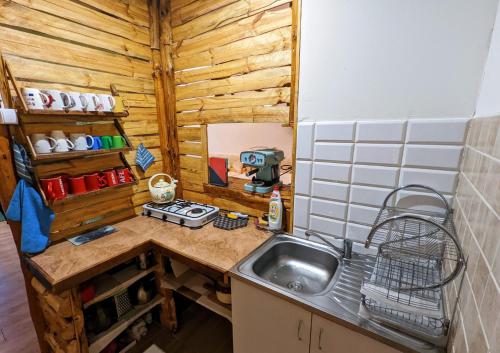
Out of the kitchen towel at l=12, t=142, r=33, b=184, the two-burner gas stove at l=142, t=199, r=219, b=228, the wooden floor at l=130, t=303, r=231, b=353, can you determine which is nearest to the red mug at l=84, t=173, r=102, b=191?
the kitchen towel at l=12, t=142, r=33, b=184

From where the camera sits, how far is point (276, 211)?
53.1 inches

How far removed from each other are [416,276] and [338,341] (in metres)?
0.37

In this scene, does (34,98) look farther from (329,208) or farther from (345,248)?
(345,248)

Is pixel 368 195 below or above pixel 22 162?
below

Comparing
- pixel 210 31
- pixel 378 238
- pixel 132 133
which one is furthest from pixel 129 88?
pixel 378 238

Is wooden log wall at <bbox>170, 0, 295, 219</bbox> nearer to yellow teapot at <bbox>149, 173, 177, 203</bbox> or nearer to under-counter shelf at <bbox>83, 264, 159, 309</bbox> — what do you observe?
yellow teapot at <bbox>149, 173, 177, 203</bbox>

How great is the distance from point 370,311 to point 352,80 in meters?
0.95

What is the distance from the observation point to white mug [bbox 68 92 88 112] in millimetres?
1246

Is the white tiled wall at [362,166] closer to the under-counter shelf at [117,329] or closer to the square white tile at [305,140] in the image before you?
the square white tile at [305,140]

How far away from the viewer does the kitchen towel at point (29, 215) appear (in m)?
A: 1.15

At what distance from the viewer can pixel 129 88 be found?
1631 mm

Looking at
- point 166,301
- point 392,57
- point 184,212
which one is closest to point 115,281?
point 166,301

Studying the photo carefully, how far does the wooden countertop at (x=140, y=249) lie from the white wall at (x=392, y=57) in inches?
31.2

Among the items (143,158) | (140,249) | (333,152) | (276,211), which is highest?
(333,152)
